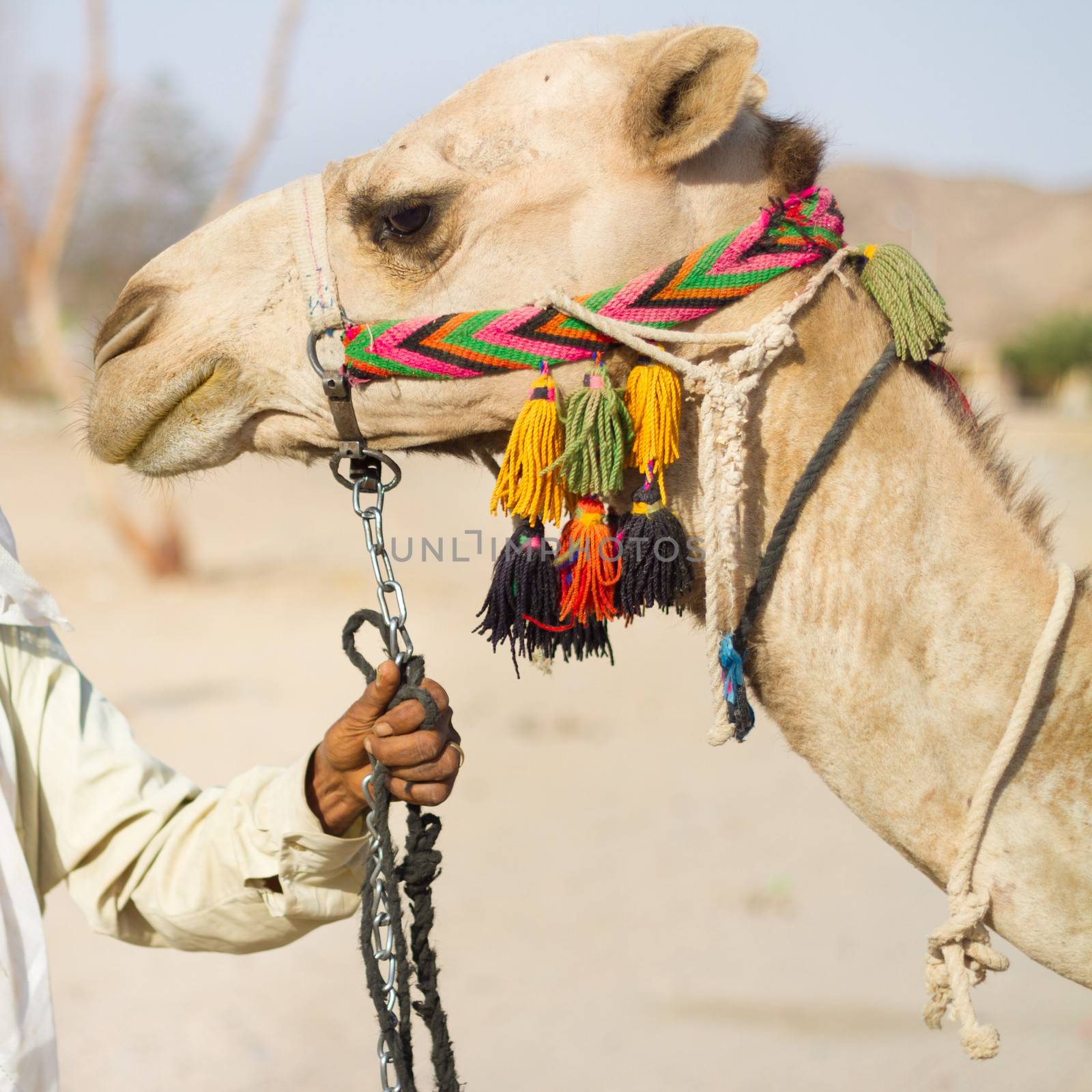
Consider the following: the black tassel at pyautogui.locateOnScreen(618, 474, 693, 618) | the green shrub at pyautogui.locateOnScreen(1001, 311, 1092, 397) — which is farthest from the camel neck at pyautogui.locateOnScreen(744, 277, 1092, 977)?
the green shrub at pyautogui.locateOnScreen(1001, 311, 1092, 397)

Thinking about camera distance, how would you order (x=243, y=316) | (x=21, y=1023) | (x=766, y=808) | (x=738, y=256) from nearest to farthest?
(x=21, y=1023) → (x=738, y=256) → (x=243, y=316) → (x=766, y=808)

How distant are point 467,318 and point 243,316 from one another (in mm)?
390

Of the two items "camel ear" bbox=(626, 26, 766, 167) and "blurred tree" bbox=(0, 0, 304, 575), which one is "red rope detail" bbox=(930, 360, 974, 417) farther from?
"blurred tree" bbox=(0, 0, 304, 575)

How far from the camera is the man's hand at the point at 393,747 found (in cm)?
166

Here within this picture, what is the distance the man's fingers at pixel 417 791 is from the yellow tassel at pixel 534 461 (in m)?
0.43

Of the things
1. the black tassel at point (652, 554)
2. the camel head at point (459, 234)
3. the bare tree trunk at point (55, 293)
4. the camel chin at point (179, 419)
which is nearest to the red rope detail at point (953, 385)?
the camel head at point (459, 234)

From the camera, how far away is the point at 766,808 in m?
6.49

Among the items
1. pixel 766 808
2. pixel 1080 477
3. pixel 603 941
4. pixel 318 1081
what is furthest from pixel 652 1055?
pixel 1080 477

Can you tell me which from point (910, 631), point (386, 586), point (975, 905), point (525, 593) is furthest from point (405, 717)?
point (975, 905)

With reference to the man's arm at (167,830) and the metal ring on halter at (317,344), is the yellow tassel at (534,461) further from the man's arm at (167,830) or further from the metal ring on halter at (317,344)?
the man's arm at (167,830)

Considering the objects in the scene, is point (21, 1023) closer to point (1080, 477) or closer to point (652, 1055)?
point (652, 1055)

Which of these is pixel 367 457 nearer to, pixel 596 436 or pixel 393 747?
pixel 596 436

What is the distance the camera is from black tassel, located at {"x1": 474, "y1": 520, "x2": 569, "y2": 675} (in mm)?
1925

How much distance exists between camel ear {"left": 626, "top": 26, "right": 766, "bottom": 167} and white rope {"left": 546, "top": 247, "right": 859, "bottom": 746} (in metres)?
0.28
